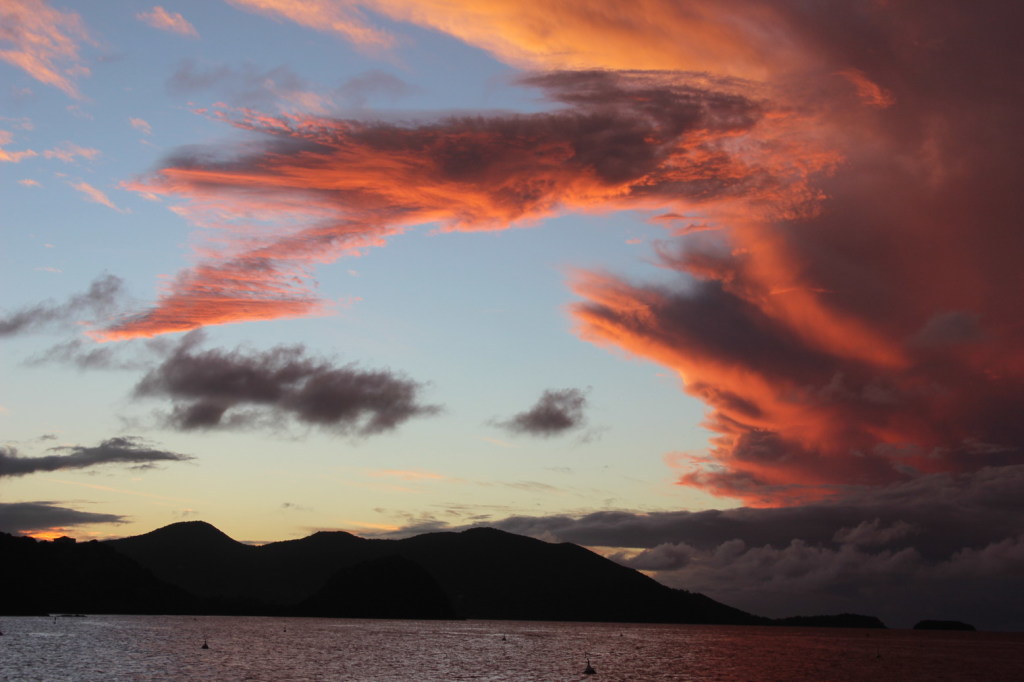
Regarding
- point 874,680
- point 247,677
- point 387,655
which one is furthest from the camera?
point 387,655

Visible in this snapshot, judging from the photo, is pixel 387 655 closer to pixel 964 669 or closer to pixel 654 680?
pixel 654 680

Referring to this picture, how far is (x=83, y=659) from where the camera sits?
470ft

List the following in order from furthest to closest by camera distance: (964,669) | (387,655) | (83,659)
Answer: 1. (964,669)
2. (387,655)
3. (83,659)

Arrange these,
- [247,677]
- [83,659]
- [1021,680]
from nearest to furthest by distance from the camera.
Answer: [247,677] → [83,659] → [1021,680]

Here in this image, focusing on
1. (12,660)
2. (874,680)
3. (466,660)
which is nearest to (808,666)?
(874,680)

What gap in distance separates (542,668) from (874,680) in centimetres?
6057

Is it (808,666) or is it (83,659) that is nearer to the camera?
(83,659)

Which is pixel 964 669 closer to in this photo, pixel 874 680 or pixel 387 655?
pixel 874 680

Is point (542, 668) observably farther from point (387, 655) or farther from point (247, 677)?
point (247, 677)

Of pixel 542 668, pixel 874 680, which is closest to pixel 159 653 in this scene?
pixel 542 668

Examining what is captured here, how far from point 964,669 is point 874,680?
5982cm

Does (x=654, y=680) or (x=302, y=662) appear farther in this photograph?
(x=302, y=662)

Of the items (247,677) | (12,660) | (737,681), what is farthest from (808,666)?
(12,660)

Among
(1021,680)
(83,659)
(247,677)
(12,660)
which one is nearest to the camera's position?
(247,677)
